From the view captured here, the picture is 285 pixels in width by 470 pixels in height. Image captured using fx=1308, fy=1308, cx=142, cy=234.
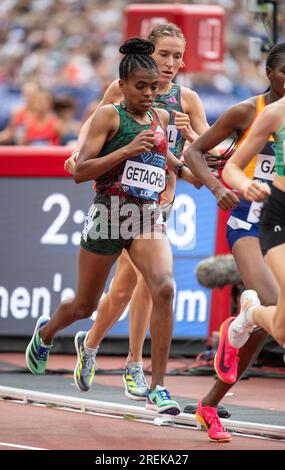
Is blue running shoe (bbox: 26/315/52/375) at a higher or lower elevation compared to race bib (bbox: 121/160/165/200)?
lower

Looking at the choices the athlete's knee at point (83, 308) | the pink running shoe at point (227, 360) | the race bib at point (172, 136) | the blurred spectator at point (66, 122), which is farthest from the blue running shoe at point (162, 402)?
the blurred spectator at point (66, 122)

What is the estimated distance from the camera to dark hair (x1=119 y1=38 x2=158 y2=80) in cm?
828

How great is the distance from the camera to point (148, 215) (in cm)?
839

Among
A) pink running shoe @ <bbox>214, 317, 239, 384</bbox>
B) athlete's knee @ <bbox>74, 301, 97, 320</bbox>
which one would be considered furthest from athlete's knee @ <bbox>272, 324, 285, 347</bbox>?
athlete's knee @ <bbox>74, 301, 97, 320</bbox>

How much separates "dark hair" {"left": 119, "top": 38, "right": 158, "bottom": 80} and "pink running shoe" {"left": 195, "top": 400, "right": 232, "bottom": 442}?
2166mm

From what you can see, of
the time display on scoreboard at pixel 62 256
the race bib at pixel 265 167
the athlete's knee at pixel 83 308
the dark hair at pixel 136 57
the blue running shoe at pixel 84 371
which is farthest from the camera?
the time display on scoreboard at pixel 62 256

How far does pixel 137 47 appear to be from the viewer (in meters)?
8.46

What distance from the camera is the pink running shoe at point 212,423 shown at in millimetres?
8039

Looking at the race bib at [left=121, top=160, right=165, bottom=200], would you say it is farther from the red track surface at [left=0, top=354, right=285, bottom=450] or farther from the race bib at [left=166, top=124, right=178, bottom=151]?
the red track surface at [left=0, top=354, right=285, bottom=450]

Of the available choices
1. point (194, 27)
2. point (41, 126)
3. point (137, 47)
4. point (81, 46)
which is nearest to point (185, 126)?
point (137, 47)

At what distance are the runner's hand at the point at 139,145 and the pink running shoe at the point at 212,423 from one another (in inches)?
64.8

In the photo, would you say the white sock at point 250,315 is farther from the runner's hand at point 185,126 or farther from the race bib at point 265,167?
the runner's hand at point 185,126

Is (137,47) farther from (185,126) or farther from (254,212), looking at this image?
(254,212)
